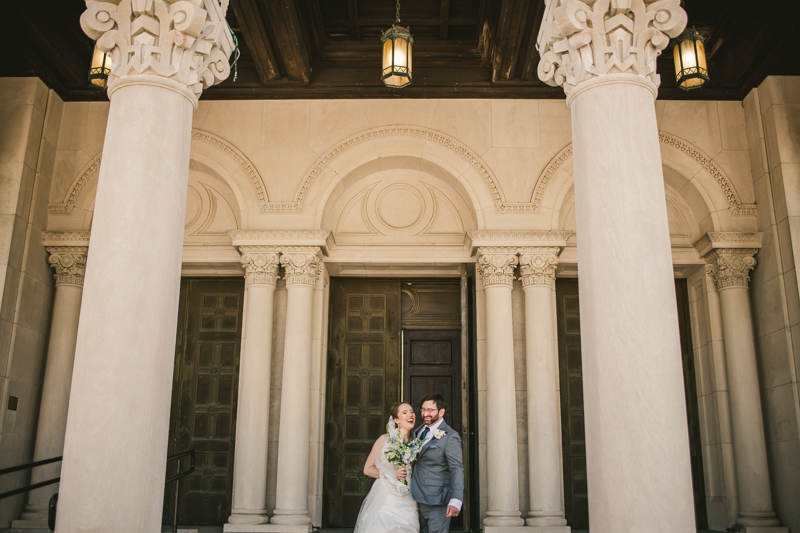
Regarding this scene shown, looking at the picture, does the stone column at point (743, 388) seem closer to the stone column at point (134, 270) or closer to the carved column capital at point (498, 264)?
the carved column capital at point (498, 264)

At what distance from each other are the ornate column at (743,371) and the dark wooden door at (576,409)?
2.52 feet

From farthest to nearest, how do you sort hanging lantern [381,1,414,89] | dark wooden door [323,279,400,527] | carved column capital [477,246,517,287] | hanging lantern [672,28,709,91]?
dark wooden door [323,279,400,527] < carved column capital [477,246,517,287] < hanging lantern [672,28,709,91] < hanging lantern [381,1,414,89]

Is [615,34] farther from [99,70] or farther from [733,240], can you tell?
[99,70]

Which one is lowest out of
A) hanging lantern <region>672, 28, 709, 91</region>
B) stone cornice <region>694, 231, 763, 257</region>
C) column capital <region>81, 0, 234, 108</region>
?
stone cornice <region>694, 231, 763, 257</region>

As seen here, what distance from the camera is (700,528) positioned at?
10117mm

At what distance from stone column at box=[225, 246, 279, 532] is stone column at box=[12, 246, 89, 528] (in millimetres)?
2559

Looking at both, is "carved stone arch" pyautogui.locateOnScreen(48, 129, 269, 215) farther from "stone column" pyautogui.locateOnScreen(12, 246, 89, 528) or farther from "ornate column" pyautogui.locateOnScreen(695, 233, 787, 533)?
"ornate column" pyautogui.locateOnScreen(695, 233, 787, 533)

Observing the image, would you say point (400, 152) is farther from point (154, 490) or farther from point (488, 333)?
point (154, 490)

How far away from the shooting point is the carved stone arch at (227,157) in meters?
10.6

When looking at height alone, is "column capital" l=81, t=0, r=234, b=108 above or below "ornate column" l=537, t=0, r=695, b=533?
above

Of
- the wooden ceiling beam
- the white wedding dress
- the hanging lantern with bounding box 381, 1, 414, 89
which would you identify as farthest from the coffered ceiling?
the white wedding dress

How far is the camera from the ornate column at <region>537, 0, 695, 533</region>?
5051 mm

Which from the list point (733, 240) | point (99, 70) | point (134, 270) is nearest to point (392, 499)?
point (134, 270)

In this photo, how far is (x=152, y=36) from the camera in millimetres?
6090
